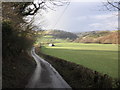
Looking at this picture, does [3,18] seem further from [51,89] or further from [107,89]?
[107,89]

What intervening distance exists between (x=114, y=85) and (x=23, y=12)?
15465 millimetres

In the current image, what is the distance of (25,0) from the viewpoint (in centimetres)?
1839

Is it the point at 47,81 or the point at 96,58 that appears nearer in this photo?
the point at 47,81

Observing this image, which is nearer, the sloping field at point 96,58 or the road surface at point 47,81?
the road surface at point 47,81

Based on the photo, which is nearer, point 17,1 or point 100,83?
point 100,83

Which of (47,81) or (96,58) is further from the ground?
(47,81)

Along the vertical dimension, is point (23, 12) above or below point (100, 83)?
above

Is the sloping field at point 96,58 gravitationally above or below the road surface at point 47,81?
below

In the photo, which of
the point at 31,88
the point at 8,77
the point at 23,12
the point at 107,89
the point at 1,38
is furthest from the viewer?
the point at 23,12

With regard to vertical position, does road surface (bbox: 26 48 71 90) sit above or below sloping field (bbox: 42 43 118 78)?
above

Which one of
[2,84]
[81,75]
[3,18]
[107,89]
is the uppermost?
[3,18]

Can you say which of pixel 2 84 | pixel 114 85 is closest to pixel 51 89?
pixel 2 84

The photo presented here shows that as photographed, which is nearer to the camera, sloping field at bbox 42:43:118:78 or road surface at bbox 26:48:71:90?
road surface at bbox 26:48:71:90

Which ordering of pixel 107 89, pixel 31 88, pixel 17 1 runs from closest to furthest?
pixel 107 89, pixel 31 88, pixel 17 1
